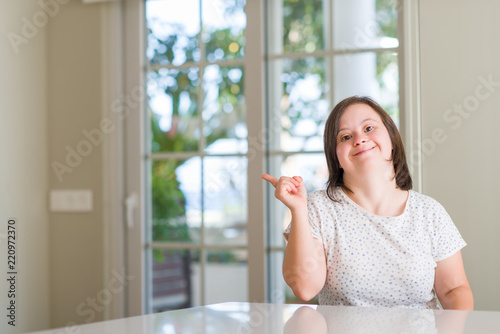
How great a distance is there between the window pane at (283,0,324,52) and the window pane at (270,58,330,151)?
0.07 metres

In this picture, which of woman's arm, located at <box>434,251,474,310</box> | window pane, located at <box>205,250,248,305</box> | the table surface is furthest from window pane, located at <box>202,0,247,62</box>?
the table surface

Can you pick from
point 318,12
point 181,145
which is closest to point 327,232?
point 318,12

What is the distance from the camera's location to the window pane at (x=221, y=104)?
2.95 meters

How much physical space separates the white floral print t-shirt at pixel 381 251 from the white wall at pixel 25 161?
1.76 meters

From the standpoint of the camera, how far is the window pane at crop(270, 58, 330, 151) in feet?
9.18

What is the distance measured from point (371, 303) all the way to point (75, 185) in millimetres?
1944

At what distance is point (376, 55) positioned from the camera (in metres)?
2.68

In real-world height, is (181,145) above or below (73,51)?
below

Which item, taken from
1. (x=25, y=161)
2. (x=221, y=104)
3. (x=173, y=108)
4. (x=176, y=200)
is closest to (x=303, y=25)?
(x=221, y=104)

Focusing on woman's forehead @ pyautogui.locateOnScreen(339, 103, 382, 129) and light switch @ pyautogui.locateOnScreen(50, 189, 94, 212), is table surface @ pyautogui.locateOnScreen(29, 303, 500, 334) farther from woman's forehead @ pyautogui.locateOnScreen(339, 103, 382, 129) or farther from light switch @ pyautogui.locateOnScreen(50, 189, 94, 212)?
light switch @ pyautogui.locateOnScreen(50, 189, 94, 212)

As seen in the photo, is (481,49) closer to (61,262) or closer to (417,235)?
(417,235)

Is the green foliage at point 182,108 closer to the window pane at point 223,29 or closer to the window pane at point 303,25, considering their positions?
the window pane at point 223,29

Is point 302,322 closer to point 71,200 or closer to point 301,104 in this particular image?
point 301,104

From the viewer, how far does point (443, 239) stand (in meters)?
1.72
